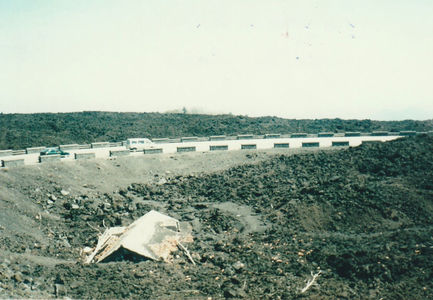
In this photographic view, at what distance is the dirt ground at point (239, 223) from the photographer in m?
12.8

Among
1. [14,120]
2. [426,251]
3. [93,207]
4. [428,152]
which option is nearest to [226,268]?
[426,251]

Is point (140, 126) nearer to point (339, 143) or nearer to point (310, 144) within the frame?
point (310, 144)

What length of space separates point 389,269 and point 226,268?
600 cm

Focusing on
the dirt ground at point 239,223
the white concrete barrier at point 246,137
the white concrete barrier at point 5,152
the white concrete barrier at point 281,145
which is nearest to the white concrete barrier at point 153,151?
the dirt ground at point 239,223

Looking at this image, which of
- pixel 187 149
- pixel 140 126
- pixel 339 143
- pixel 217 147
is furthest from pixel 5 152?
pixel 339 143

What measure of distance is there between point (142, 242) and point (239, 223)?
6.79 meters

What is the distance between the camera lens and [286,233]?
Answer: 18031 mm

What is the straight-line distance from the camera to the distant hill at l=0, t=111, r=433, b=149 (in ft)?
153

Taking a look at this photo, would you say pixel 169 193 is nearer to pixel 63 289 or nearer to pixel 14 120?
pixel 63 289

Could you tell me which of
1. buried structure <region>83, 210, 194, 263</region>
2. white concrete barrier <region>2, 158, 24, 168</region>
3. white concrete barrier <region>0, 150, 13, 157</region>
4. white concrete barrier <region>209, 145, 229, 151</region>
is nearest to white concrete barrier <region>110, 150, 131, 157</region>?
white concrete barrier <region>2, 158, 24, 168</region>

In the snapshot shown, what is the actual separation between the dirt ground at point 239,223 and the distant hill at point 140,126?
63.6 ft

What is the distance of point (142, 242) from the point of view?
15500mm

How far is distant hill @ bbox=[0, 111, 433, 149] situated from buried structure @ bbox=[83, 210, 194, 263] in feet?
103

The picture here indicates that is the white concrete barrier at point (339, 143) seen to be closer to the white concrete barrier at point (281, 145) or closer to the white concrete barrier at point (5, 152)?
the white concrete barrier at point (281, 145)
